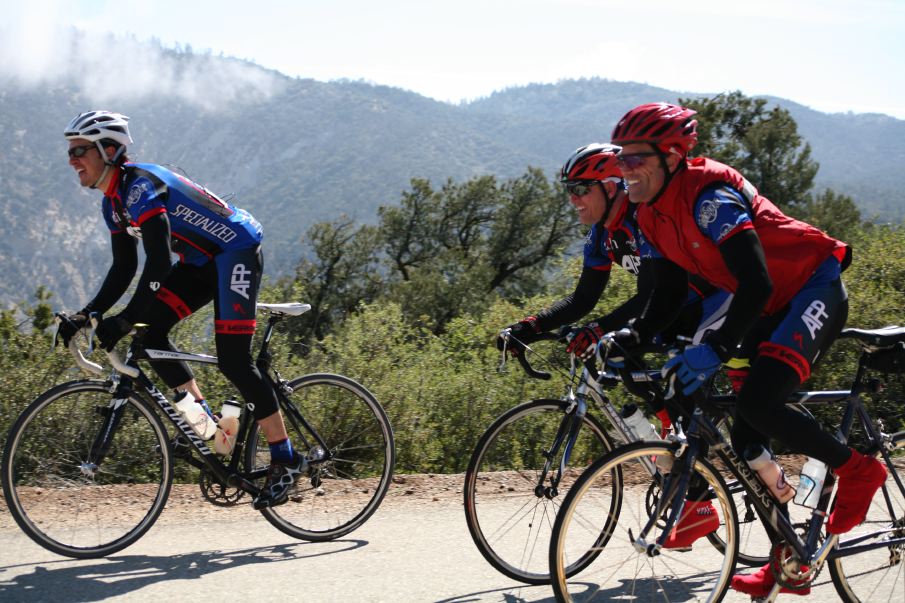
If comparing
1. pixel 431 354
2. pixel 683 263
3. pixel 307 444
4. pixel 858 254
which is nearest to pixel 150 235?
pixel 307 444

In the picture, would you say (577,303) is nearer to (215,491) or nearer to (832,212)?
(215,491)

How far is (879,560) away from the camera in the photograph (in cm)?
357

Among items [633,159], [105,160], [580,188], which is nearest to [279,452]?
[105,160]

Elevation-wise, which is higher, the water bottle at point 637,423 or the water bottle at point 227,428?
the water bottle at point 637,423

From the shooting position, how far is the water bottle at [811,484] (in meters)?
3.42

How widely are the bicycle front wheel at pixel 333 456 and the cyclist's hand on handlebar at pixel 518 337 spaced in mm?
1082

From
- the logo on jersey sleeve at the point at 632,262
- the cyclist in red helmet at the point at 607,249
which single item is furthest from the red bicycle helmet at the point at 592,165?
the logo on jersey sleeve at the point at 632,262

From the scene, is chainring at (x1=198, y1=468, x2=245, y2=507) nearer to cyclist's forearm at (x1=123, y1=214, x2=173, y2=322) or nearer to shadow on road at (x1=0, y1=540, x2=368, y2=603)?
shadow on road at (x1=0, y1=540, x2=368, y2=603)

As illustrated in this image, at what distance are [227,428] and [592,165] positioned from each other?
8.14 ft

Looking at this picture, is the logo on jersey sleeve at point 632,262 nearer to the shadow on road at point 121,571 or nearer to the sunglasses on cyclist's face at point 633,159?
the sunglasses on cyclist's face at point 633,159

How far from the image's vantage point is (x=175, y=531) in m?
4.65

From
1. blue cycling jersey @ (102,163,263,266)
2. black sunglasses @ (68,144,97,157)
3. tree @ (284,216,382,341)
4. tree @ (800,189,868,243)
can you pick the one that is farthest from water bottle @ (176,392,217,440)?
tree @ (284,216,382,341)

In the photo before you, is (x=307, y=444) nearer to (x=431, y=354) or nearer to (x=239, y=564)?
(x=239, y=564)

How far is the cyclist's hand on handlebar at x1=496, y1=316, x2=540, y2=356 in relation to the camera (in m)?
4.26
